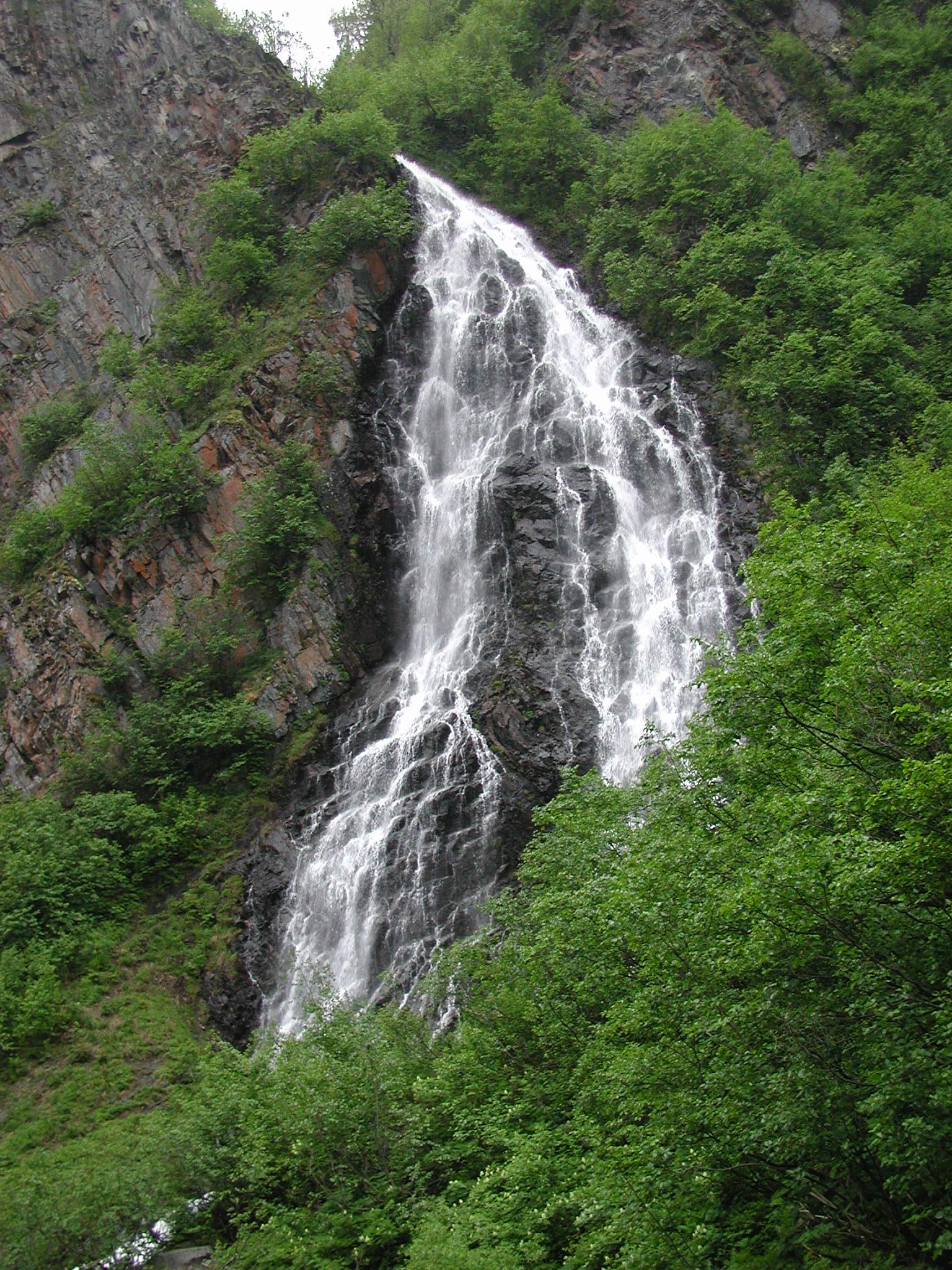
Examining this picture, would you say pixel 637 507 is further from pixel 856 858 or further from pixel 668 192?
pixel 856 858

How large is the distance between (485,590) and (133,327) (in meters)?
16.9

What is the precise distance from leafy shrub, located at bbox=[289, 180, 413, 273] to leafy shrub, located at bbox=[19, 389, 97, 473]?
8090 millimetres

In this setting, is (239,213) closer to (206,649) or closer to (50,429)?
(50,429)

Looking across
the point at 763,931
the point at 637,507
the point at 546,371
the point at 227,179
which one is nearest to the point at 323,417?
the point at 546,371

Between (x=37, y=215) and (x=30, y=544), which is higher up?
(x=37, y=215)

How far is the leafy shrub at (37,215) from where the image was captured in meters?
32.5

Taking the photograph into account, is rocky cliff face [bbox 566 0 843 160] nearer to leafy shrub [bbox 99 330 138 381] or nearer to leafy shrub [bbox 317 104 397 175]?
leafy shrub [bbox 317 104 397 175]

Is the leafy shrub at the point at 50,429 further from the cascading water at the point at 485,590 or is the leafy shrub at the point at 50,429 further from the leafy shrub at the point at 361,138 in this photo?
the leafy shrub at the point at 361,138

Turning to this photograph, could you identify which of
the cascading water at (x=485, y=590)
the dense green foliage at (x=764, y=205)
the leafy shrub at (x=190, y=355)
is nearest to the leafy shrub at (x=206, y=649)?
the cascading water at (x=485, y=590)

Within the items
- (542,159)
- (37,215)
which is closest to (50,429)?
(37,215)

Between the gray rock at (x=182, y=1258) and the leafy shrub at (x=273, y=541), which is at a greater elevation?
the leafy shrub at (x=273, y=541)

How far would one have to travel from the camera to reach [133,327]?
3006cm

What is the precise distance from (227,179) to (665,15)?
18690mm

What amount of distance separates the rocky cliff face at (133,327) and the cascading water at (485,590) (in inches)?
63.6
